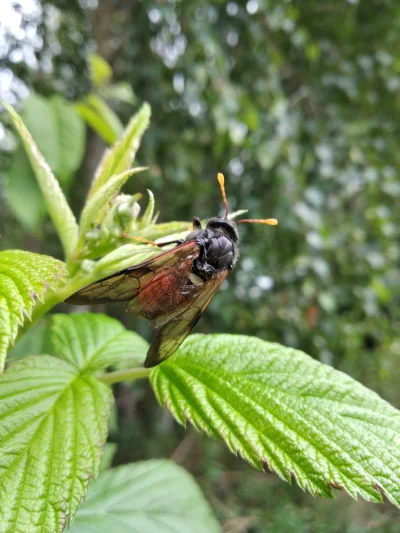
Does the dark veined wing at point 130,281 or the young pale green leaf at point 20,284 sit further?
the dark veined wing at point 130,281

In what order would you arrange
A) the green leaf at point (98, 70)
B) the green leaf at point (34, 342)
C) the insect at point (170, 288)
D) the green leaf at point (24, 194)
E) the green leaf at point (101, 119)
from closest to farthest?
the insect at point (170, 288) → the green leaf at point (34, 342) → the green leaf at point (24, 194) → the green leaf at point (101, 119) → the green leaf at point (98, 70)

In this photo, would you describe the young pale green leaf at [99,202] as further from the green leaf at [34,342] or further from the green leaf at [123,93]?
the green leaf at [123,93]

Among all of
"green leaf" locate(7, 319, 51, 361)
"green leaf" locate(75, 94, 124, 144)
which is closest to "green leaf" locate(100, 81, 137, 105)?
"green leaf" locate(75, 94, 124, 144)

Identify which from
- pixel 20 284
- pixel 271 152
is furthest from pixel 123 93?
pixel 20 284

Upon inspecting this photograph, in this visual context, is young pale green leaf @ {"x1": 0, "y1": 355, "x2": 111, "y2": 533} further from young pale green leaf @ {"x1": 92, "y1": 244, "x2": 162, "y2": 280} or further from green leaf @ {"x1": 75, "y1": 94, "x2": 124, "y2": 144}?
green leaf @ {"x1": 75, "y1": 94, "x2": 124, "y2": 144}

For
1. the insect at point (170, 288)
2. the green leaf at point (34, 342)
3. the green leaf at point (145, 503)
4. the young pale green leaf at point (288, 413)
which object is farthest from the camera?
the green leaf at point (34, 342)

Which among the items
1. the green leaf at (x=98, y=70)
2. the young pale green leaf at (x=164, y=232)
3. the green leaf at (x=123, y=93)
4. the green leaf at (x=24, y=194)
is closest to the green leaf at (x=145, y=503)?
the young pale green leaf at (x=164, y=232)
